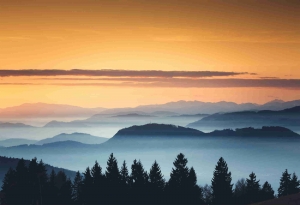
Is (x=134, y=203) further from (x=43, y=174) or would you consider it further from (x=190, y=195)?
(x=43, y=174)

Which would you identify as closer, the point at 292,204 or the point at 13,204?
the point at 292,204

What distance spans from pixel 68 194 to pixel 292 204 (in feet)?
109

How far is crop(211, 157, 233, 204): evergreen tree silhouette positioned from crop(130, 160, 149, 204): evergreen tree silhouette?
970 centimetres

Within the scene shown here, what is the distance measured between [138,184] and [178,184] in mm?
5479

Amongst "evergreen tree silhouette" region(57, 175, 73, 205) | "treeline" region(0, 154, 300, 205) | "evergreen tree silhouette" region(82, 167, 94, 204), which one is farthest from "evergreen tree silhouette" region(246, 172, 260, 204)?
"evergreen tree silhouette" region(57, 175, 73, 205)

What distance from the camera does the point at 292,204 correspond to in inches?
2309

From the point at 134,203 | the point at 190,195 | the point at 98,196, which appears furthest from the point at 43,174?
the point at 190,195

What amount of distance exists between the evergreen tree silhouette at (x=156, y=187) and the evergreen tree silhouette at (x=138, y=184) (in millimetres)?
699

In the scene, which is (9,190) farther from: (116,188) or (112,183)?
(116,188)

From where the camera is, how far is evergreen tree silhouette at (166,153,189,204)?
7675 centimetres

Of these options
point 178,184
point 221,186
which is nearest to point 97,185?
point 178,184

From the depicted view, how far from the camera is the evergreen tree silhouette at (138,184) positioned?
252 feet

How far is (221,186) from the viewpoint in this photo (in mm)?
80375

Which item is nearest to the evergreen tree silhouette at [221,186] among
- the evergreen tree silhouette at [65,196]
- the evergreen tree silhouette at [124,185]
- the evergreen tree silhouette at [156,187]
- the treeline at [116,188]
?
the treeline at [116,188]
